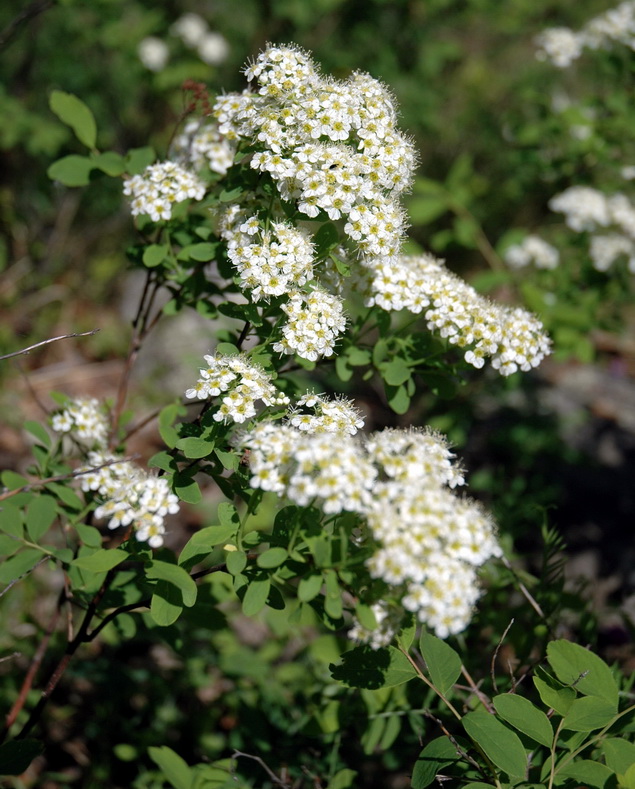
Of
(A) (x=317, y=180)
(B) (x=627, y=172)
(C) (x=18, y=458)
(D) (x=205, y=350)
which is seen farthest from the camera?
(D) (x=205, y=350)

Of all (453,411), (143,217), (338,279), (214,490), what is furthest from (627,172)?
(214,490)

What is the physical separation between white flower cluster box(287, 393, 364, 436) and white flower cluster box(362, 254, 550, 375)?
0.37 meters

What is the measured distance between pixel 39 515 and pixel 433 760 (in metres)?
1.24

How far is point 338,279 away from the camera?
1.93 meters

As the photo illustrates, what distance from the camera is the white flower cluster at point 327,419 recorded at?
1.57 metres

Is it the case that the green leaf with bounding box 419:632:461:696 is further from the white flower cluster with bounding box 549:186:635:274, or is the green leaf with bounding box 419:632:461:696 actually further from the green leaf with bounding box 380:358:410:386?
the white flower cluster with bounding box 549:186:635:274

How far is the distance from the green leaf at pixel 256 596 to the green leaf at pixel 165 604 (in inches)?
8.3

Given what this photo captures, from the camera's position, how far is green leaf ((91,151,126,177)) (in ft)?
7.29

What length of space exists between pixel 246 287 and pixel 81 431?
2.58ft

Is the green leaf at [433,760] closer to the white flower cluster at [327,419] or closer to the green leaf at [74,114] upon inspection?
the white flower cluster at [327,419]

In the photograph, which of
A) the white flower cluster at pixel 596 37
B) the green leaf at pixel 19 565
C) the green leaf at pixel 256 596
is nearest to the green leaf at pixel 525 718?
the green leaf at pixel 256 596

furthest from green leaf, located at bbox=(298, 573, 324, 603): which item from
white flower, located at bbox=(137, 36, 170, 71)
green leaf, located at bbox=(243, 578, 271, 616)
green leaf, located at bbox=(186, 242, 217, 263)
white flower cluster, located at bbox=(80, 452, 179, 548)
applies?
white flower, located at bbox=(137, 36, 170, 71)

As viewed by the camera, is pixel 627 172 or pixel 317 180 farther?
pixel 627 172

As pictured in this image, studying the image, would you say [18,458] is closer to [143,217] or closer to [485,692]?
[143,217]
